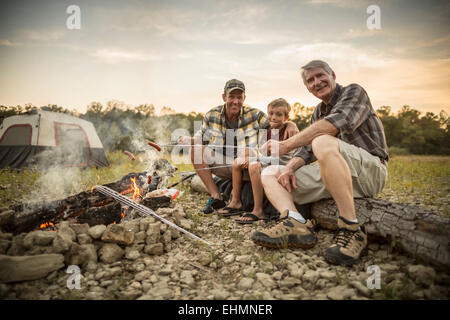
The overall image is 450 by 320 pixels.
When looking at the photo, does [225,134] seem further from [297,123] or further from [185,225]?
[297,123]

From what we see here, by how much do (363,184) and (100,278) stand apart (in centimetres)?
250

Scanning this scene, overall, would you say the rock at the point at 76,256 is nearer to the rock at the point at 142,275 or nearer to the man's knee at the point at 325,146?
the rock at the point at 142,275

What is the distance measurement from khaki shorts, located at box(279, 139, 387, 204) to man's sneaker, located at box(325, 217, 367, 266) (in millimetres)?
482

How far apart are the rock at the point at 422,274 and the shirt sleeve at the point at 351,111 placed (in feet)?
3.86

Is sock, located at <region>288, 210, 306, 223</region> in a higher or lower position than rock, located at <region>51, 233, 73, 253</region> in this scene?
higher

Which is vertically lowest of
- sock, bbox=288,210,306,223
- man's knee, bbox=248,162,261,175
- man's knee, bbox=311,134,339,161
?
sock, bbox=288,210,306,223

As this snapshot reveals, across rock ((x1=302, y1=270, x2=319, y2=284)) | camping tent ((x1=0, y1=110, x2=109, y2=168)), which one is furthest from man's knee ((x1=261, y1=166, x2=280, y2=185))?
camping tent ((x1=0, y1=110, x2=109, y2=168))

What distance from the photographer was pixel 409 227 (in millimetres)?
1850

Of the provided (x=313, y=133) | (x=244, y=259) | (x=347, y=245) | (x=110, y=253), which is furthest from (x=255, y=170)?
(x=110, y=253)

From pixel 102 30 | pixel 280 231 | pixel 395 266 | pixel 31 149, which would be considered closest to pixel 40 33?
pixel 102 30

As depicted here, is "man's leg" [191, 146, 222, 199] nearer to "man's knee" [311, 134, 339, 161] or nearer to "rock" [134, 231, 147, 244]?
"rock" [134, 231, 147, 244]

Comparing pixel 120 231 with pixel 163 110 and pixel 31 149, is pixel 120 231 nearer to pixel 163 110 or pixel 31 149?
pixel 31 149

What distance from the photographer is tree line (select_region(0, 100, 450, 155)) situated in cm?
2083
